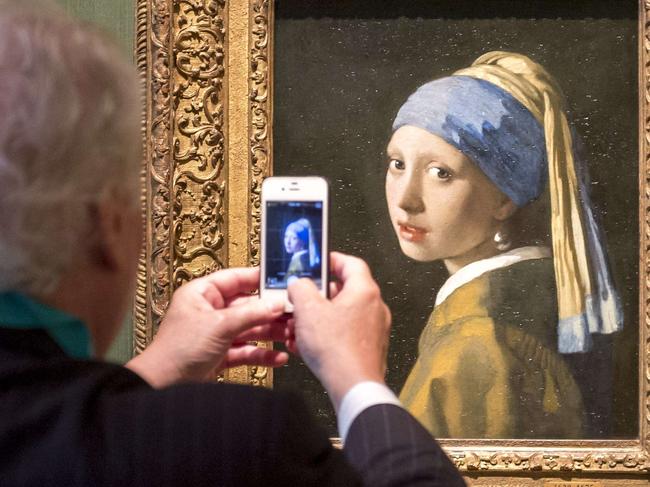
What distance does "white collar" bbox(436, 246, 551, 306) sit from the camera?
145 cm

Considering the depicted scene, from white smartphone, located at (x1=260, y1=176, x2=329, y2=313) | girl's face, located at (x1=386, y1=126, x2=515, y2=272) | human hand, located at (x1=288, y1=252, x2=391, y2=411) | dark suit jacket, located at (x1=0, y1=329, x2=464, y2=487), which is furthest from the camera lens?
girl's face, located at (x1=386, y1=126, x2=515, y2=272)

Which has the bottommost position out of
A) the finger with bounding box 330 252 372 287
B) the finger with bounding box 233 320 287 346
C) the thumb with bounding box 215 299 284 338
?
the finger with bounding box 233 320 287 346

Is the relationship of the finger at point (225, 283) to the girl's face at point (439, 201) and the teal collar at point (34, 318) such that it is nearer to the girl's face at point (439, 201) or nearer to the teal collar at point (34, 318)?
the teal collar at point (34, 318)

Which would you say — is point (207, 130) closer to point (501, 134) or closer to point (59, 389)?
point (501, 134)

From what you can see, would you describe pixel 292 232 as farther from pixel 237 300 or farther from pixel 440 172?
pixel 440 172

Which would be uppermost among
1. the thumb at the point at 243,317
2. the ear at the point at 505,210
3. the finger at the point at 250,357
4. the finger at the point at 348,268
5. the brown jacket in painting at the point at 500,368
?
the ear at the point at 505,210

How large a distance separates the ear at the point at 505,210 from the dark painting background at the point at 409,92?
127 mm

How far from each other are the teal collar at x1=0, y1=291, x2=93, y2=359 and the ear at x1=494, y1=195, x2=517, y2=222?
1028 mm

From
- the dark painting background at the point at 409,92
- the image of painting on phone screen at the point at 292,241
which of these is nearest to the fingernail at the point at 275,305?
the image of painting on phone screen at the point at 292,241

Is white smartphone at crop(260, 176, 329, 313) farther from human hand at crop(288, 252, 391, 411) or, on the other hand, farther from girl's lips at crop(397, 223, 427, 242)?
girl's lips at crop(397, 223, 427, 242)

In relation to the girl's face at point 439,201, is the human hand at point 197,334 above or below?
below

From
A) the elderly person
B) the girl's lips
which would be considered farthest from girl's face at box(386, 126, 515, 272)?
the elderly person

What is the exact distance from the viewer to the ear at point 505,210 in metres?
1.44

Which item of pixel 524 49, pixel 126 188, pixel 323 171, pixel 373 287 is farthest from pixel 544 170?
pixel 126 188
